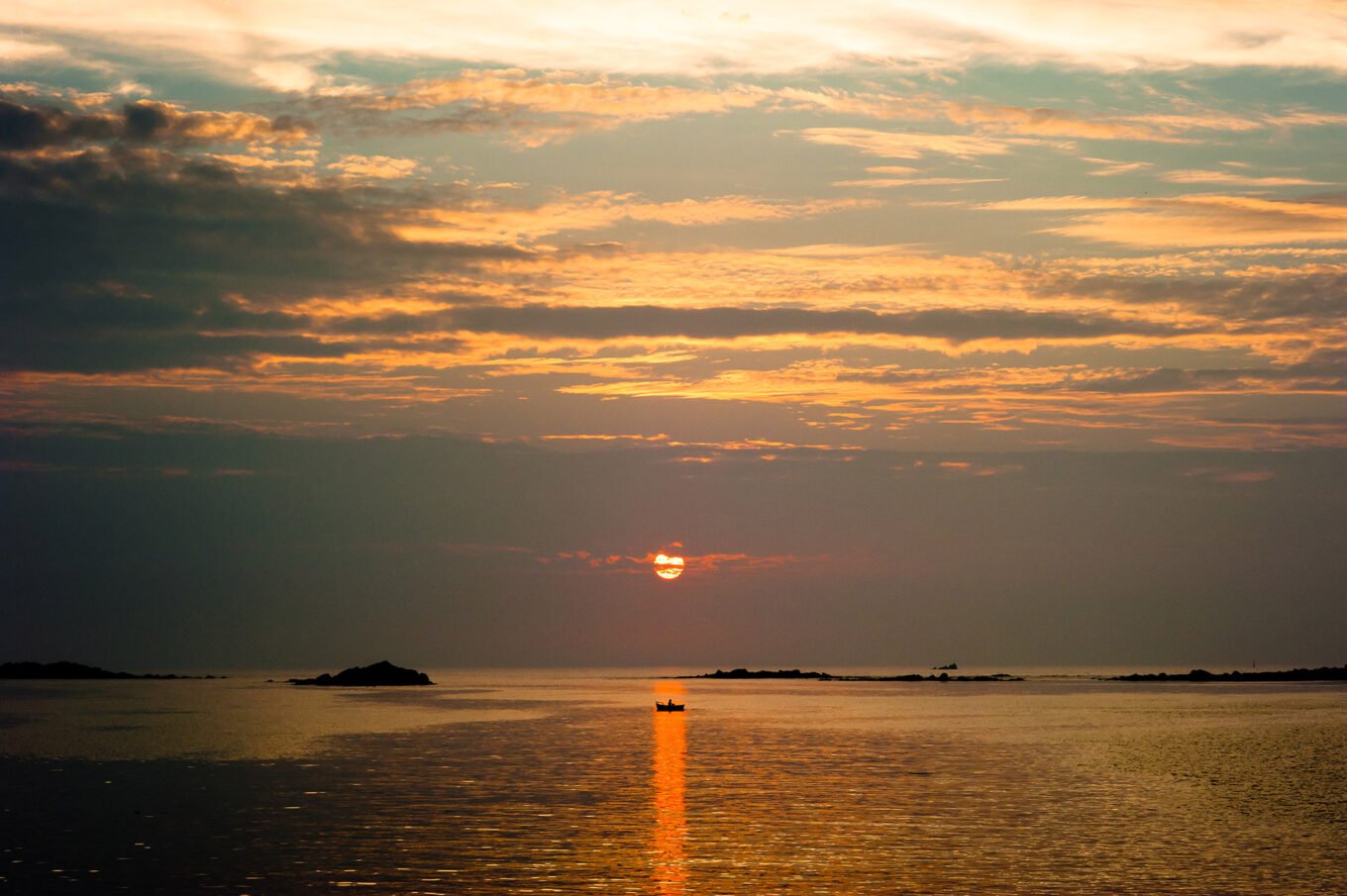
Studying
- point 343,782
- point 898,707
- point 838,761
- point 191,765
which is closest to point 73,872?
point 343,782

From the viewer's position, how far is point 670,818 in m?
52.7

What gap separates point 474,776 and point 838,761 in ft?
70.4

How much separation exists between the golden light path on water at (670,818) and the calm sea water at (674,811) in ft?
0.61

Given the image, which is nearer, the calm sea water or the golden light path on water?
the golden light path on water

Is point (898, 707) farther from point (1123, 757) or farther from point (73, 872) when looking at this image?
point (73, 872)

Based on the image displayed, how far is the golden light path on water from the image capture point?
39156 mm

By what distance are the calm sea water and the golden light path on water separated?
187mm

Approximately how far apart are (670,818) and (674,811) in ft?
7.16

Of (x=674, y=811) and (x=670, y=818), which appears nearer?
(x=670, y=818)

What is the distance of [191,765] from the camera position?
251 ft

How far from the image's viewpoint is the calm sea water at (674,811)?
1561 inches

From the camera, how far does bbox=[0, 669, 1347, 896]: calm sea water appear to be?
39.7 m

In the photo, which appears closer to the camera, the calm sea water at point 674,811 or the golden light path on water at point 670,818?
the golden light path on water at point 670,818

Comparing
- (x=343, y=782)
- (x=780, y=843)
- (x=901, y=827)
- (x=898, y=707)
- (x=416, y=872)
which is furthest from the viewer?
(x=898, y=707)
